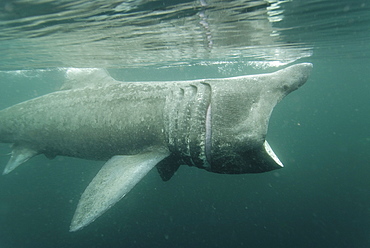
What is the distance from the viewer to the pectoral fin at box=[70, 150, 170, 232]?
2.99m

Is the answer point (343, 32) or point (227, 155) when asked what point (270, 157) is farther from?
point (343, 32)

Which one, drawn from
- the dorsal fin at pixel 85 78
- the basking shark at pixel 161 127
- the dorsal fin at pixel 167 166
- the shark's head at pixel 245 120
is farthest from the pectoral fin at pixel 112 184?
the dorsal fin at pixel 85 78

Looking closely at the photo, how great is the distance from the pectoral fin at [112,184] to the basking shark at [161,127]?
0.6 inches

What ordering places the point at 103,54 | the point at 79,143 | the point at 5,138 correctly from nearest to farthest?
the point at 79,143
the point at 5,138
the point at 103,54

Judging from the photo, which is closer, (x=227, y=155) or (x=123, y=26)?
(x=227, y=155)

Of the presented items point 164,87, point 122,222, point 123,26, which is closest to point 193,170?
point 122,222

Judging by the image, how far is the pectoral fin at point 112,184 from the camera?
118 inches

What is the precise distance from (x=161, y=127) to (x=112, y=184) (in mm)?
1305

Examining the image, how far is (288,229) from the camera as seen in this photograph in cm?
978

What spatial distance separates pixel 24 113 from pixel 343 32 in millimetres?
14742

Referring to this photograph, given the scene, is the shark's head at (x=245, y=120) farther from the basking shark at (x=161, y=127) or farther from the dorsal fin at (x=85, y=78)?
the dorsal fin at (x=85, y=78)

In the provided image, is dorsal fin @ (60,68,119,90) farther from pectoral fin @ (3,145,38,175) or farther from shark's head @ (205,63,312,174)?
shark's head @ (205,63,312,174)

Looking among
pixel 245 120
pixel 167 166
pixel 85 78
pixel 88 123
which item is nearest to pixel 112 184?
pixel 167 166

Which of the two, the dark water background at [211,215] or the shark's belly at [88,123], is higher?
the shark's belly at [88,123]
